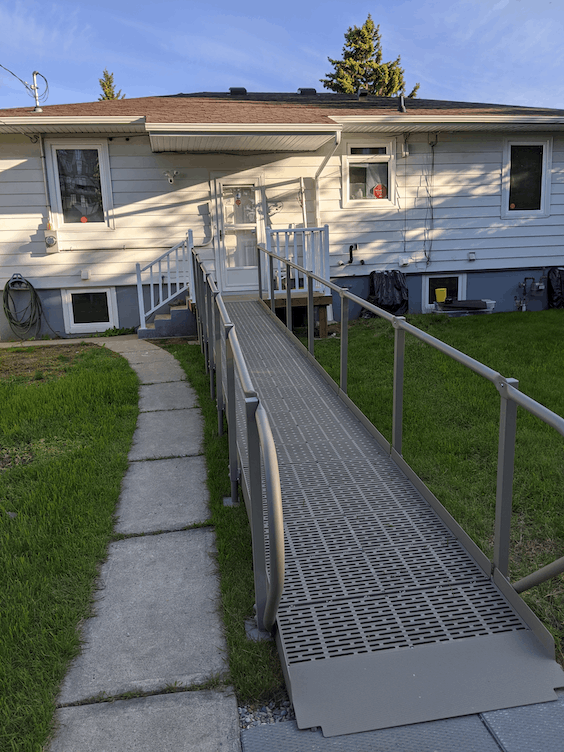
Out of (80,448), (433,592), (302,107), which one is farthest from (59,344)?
(433,592)

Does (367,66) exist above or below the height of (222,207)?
above

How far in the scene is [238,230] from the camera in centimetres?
1027

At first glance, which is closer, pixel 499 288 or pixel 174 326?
pixel 174 326

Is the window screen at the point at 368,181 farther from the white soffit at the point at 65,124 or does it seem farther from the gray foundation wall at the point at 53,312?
the gray foundation wall at the point at 53,312

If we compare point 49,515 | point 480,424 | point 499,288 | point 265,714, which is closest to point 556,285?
point 499,288

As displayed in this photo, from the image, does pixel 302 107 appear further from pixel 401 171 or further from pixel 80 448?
pixel 80 448

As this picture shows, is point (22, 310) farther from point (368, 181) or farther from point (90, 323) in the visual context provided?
point (368, 181)

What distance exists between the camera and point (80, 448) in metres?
4.39

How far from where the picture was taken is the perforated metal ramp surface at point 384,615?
1.97 metres

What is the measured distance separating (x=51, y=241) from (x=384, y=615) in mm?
8855

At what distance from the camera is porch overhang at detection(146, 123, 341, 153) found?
8438mm

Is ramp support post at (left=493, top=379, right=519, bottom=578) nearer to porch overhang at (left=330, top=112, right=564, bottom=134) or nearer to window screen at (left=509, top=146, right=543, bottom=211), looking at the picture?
porch overhang at (left=330, top=112, right=564, bottom=134)

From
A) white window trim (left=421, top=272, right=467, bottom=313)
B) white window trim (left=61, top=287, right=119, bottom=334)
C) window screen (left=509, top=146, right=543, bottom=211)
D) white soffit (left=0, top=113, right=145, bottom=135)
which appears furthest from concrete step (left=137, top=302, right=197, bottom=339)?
window screen (left=509, top=146, right=543, bottom=211)

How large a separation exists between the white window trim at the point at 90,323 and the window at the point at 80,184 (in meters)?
1.02
